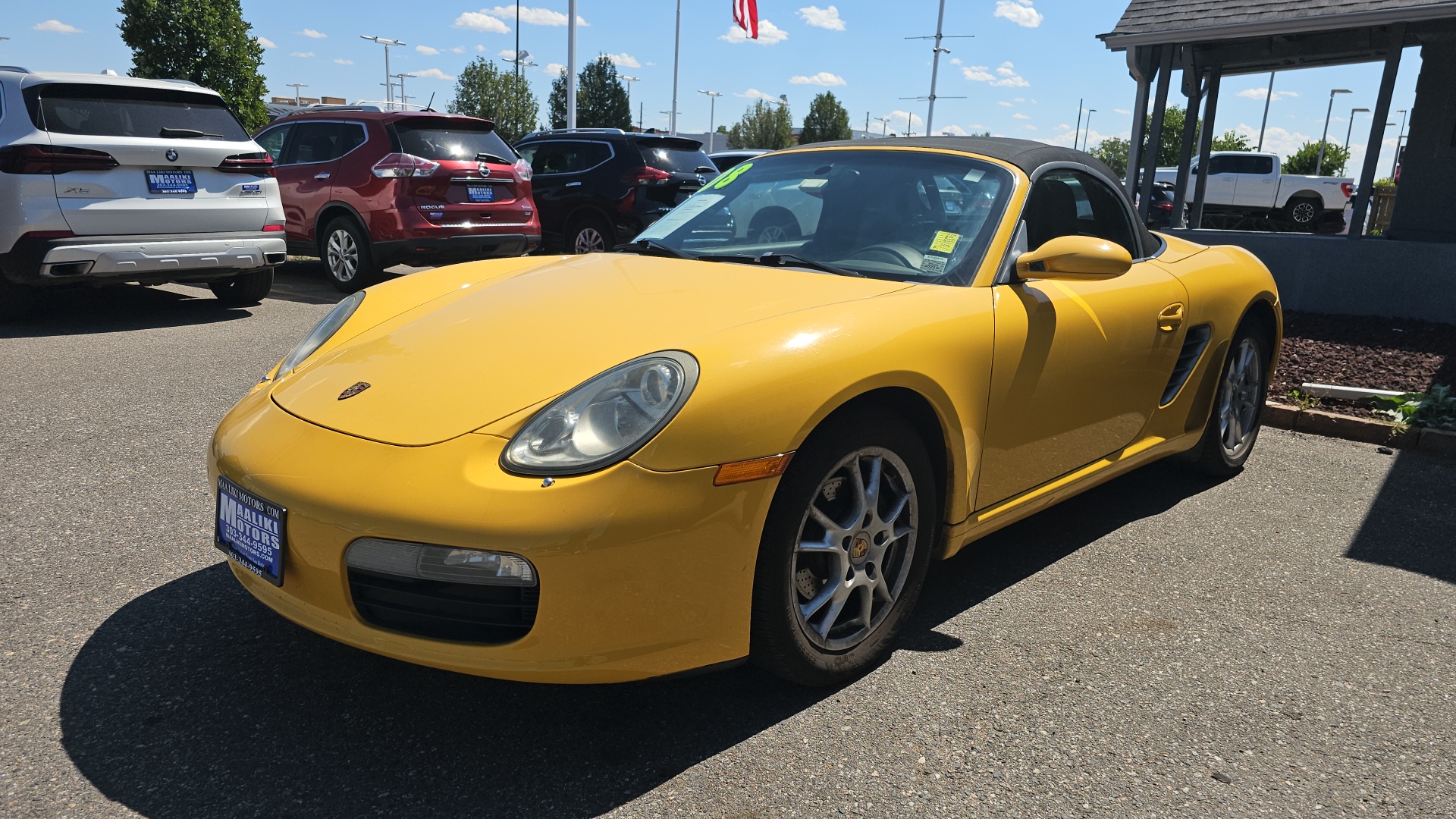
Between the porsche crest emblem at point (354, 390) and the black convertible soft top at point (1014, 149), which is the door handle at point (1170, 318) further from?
the porsche crest emblem at point (354, 390)

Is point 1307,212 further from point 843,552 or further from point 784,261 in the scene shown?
point 843,552

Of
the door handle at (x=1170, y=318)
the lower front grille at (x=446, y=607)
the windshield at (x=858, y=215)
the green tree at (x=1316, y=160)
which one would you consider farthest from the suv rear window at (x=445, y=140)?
the green tree at (x=1316, y=160)

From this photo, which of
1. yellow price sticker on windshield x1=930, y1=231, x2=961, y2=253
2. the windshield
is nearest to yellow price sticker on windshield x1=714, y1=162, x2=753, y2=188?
the windshield

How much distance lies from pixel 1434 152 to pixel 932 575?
35.2 feet

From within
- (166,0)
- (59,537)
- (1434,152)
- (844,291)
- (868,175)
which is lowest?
(59,537)

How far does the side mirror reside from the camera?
2947 mm

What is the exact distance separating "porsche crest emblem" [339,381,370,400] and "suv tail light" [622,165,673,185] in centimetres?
911

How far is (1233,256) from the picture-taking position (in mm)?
4426

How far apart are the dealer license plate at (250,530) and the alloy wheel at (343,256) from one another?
7.33 metres

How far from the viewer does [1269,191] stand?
2605 cm

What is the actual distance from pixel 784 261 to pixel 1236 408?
8.41 feet

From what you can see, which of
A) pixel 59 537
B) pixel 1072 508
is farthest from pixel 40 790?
pixel 1072 508

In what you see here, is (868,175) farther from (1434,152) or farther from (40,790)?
(1434,152)

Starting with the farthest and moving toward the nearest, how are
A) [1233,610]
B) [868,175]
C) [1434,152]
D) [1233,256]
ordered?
1. [1434,152]
2. [1233,256]
3. [868,175]
4. [1233,610]
